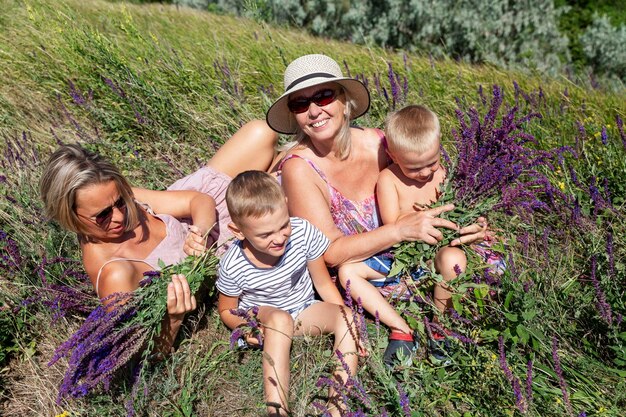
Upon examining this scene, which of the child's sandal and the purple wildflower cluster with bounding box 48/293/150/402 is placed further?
the child's sandal

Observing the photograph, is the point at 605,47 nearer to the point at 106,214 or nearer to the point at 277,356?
the point at 277,356

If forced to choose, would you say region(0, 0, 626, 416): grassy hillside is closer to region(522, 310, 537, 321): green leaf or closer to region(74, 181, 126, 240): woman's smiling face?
region(522, 310, 537, 321): green leaf

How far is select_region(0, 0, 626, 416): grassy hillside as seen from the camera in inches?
90.0

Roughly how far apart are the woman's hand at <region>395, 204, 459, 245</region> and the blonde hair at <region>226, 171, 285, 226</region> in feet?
1.96

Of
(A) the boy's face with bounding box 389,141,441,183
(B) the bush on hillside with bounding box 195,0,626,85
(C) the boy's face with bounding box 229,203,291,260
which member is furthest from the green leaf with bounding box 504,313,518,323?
(B) the bush on hillside with bounding box 195,0,626,85

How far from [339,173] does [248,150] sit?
0.62m

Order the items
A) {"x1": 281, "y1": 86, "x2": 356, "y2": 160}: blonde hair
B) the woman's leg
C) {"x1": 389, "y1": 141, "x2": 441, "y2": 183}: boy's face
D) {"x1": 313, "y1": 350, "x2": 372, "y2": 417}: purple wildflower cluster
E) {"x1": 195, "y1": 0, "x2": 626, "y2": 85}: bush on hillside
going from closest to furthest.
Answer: {"x1": 313, "y1": 350, "x2": 372, "y2": 417}: purple wildflower cluster → {"x1": 389, "y1": 141, "x2": 441, "y2": 183}: boy's face → {"x1": 281, "y1": 86, "x2": 356, "y2": 160}: blonde hair → the woman's leg → {"x1": 195, "y1": 0, "x2": 626, "y2": 85}: bush on hillside

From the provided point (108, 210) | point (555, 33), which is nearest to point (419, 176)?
point (108, 210)

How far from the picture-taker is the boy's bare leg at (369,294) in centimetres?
265

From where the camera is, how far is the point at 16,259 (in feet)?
9.82

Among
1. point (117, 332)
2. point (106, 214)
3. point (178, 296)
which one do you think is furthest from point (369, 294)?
point (106, 214)

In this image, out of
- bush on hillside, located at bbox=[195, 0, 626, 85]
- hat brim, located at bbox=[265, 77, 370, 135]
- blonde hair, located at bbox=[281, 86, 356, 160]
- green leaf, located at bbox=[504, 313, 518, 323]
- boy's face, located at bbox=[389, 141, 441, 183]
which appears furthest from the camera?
bush on hillside, located at bbox=[195, 0, 626, 85]

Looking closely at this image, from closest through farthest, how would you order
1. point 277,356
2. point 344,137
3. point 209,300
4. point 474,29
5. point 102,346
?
point 102,346
point 277,356
point 344,137
point 209,300
point 474,29

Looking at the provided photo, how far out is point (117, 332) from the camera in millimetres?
2277
